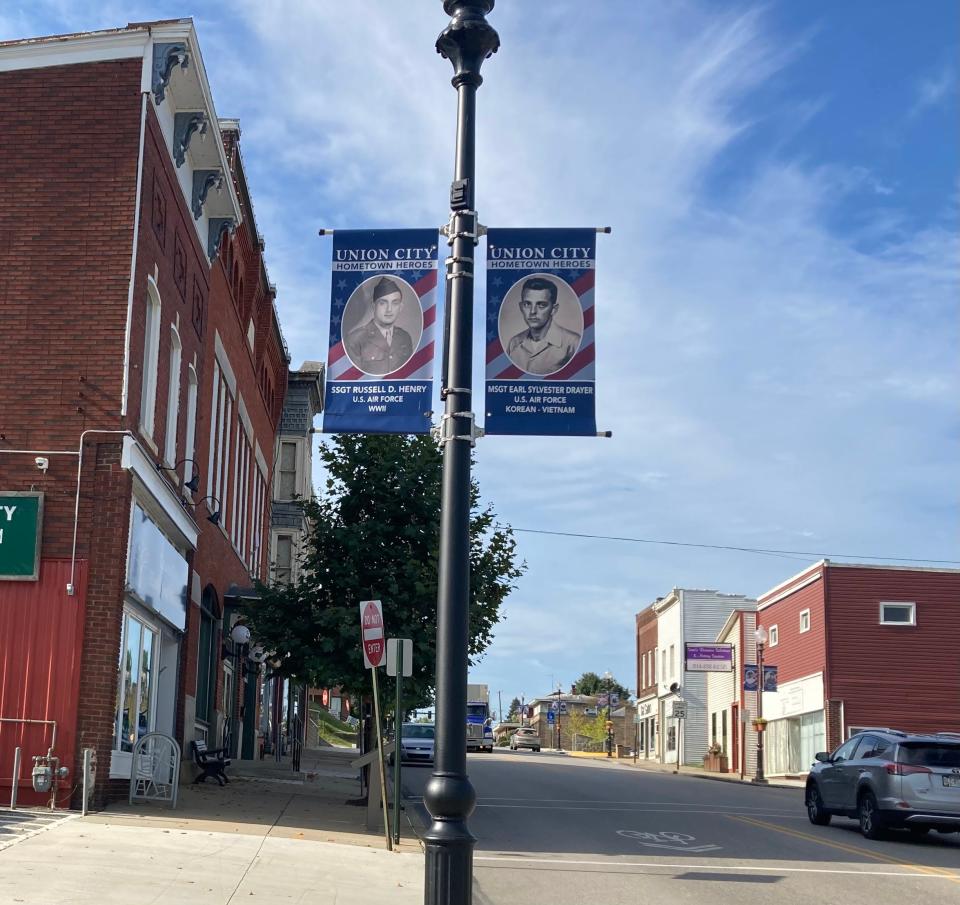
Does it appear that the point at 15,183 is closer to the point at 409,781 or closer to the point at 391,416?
the point at 391,416

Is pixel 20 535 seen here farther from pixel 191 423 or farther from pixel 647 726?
pixel 647 726

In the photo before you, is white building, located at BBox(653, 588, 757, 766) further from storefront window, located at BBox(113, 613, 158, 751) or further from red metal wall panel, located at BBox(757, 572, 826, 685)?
storefront window, located at BBox(113, 613, 158, 751)

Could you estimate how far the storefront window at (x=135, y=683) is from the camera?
17109mm

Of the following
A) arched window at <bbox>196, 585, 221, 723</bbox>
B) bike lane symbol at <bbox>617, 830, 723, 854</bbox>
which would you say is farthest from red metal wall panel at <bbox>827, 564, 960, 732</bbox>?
bike lane symbol at <bbox>617, 830, 723, 854</bbox>

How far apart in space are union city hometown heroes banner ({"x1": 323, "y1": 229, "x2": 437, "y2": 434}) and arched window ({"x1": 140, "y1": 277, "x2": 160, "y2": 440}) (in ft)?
33.2

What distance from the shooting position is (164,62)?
1741 centimetres

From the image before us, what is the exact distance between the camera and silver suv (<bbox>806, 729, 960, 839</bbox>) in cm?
1677

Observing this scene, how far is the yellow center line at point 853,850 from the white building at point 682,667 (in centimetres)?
3548

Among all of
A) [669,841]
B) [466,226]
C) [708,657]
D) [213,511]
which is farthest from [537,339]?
[708,657]

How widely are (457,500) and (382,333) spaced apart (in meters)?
1.62

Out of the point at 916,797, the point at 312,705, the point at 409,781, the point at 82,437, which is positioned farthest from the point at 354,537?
the point at 312,705

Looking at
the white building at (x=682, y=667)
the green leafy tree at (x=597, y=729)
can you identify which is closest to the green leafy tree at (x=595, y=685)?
the green leafy tree at (x=597, y=729)

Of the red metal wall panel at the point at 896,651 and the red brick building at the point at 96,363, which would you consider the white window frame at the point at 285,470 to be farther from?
the red brick building at the point at 96,363

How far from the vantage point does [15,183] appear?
1684 cm
